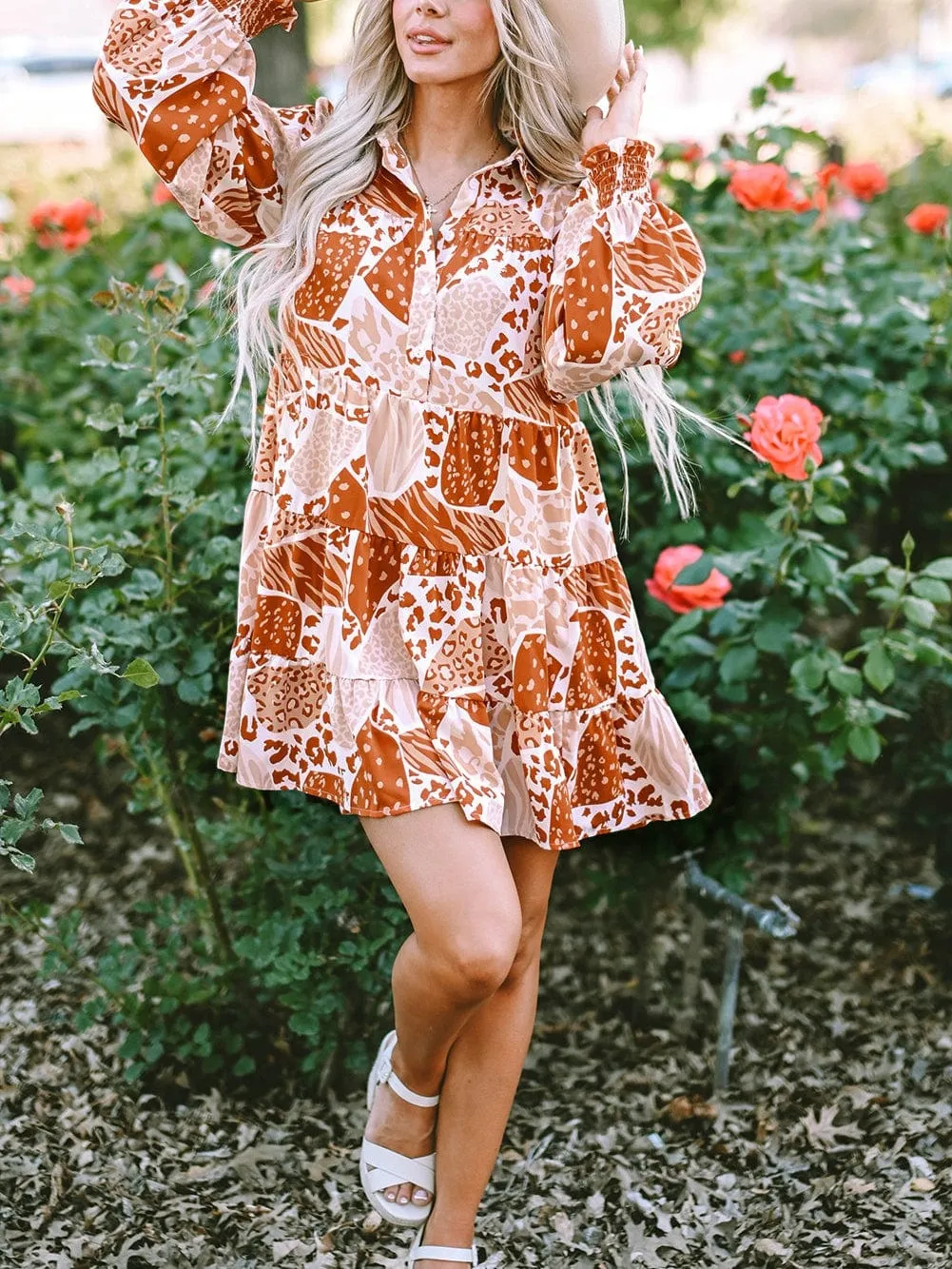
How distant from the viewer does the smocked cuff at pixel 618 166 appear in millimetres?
2041

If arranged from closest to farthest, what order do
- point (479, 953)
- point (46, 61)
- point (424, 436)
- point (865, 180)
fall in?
point (479, 953) → point (424, 436) → point (865, 180) → point (46, 61)

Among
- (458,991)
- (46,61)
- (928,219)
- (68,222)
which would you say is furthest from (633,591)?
(46,61)

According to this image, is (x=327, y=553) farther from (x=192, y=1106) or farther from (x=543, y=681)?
(x=192, y=1106)

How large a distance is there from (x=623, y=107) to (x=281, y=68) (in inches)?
108

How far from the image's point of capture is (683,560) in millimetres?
2689

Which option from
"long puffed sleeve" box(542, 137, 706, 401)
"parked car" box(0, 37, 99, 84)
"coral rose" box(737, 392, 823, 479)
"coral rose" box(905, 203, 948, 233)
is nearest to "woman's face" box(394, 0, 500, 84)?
"long puffed sleeve" box(542, 137, 706, 401)

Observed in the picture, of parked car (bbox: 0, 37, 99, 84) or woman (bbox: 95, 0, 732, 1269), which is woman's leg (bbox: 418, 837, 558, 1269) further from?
parked car (bbox: 0, 37, 99, 84)

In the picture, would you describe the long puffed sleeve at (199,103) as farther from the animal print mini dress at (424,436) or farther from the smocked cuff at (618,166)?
the smocked cuff at (618,166)

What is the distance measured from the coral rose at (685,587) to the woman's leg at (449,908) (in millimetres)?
806

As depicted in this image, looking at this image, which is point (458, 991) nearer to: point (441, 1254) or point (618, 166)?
point (441, 1254)

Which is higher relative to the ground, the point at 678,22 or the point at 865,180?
the point at 678,22

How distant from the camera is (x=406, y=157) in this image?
6.97 feet

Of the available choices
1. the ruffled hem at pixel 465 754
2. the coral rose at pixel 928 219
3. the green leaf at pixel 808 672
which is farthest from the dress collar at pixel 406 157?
the coral rose at pixel 928 219

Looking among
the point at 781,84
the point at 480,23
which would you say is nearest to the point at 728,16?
the point at 781,84
